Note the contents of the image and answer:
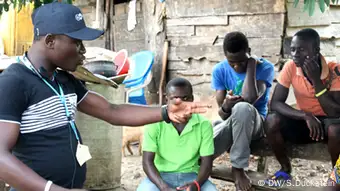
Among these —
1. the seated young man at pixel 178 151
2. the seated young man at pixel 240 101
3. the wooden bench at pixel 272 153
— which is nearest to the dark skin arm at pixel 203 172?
the seated young man at pixel 178 151

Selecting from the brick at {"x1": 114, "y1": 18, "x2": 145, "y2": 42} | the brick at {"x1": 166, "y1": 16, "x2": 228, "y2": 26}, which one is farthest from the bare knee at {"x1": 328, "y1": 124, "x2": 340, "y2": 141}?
the brick at {"x1": 114, "y1": 18, "x2": 145, "y2": 42}

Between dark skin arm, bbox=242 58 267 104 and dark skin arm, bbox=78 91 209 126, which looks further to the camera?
dark skin arm, bbox=242 58 267 104

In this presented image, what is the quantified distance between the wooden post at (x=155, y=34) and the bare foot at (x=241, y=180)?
10.9 ft

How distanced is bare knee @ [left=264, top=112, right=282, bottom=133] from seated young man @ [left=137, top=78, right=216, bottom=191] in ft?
1.87

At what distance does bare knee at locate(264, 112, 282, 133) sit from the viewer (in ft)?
12.0

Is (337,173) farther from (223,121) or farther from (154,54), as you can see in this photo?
(154,54)

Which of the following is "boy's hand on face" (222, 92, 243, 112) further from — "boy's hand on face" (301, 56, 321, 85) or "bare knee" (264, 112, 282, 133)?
"boy's hand on face" (301, 56, 321, 85)

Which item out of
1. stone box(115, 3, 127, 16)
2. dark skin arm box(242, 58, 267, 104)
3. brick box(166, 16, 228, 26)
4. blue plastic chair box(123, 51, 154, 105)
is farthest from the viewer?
stone box(115, 3, 127, 16)

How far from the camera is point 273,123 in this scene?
3670mm

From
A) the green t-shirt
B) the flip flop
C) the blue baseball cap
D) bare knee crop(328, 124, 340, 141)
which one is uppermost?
the blue baseball cap

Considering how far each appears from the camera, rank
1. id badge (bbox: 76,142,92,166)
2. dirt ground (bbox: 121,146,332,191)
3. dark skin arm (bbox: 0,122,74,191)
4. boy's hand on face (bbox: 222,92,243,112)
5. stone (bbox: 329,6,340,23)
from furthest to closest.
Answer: stone (bbox: 329,6,340,23)
dirt ground (bbox: 121,146,332,191)
boy's hand on face (bbox: 222,92,243,112)
id badge (bbox: 76,142,92,166)
dark skin arm (bbox: 0,122,74,191)

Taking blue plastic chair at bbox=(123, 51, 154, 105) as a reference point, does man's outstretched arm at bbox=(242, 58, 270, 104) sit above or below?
above

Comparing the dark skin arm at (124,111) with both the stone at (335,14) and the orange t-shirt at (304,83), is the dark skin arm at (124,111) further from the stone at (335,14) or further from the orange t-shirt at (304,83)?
the stone at (335,14)

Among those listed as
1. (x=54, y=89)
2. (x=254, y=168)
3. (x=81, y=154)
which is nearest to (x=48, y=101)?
(x=54, y=89)
